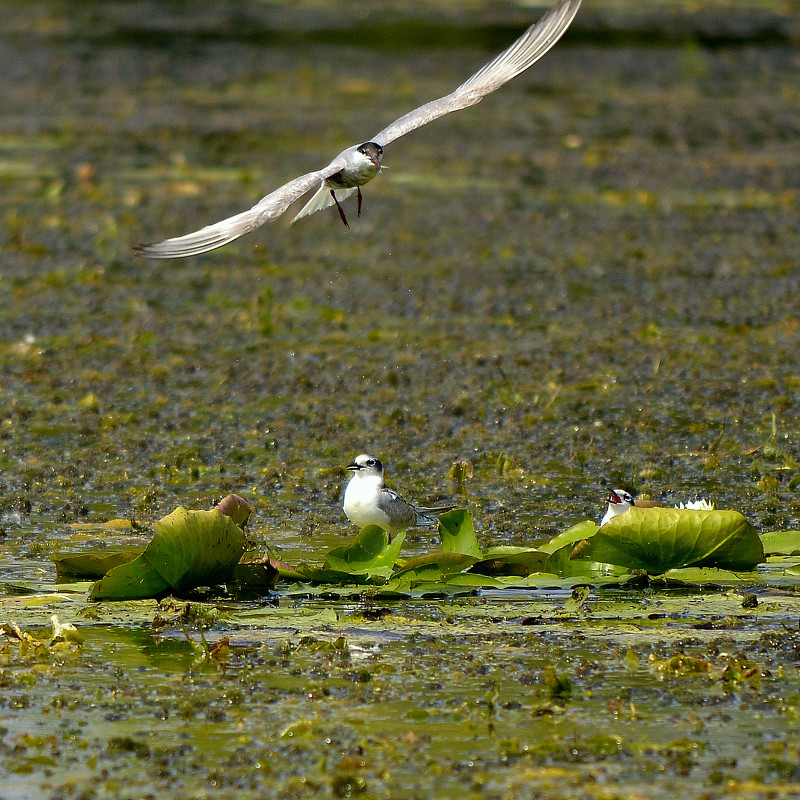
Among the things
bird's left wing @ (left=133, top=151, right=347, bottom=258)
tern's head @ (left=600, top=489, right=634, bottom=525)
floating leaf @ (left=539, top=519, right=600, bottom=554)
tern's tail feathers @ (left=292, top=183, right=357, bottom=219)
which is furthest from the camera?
tern's tail feathers @ (left=292, top=183, right=357, bottom=219)

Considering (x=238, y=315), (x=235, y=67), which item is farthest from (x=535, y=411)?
(x=235, y=67)

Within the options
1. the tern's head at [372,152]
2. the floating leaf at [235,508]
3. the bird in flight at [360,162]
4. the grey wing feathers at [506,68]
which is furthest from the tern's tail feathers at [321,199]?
the floating leaf at [235,508]

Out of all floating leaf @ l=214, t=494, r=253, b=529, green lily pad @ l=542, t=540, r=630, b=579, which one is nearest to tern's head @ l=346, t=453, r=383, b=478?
floating leaf @ l=214, t=494, r=253, b=529

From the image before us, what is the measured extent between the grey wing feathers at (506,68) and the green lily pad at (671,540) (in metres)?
1.79

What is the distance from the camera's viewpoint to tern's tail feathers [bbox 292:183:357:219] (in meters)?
6.55

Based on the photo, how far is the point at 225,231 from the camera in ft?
17.2

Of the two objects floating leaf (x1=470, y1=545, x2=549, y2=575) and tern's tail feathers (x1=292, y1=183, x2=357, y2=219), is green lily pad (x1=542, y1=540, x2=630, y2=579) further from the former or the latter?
tern's tail feathers (x1=292, y1=183, x2=357, y2=219)

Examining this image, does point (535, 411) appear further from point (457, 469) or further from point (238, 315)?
point (238, 315)

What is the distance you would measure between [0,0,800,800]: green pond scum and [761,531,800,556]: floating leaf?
0.01 meters

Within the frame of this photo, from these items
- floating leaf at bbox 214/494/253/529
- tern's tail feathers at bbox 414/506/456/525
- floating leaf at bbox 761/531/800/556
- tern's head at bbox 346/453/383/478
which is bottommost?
floating leaf at bbox 761/531/800/556

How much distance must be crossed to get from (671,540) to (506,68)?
2122 millimetres

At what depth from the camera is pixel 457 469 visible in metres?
7.09

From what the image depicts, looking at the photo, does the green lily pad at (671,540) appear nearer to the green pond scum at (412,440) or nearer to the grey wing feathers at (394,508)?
the green pond scum at (412,440)

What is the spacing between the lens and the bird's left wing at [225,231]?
5.03 meters
